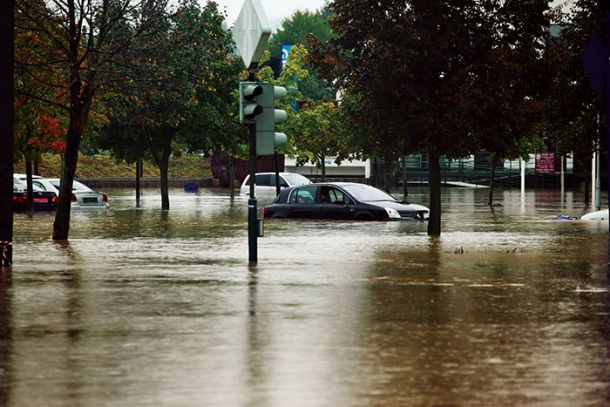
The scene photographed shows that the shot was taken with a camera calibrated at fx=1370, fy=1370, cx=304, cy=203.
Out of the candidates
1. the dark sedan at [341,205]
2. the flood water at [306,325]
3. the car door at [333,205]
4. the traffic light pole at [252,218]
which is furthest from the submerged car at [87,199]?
the traffic light pole at [252,218]

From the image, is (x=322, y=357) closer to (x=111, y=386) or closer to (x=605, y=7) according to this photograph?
(x=111, y=386)

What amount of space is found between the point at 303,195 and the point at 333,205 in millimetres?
1345

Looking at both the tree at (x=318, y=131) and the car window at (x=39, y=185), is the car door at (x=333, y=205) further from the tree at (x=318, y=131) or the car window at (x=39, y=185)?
the tree at (x=318, y=131)

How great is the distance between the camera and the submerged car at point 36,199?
51031 millimetres

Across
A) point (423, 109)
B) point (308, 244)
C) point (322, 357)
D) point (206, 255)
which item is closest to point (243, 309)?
point (322, 357)

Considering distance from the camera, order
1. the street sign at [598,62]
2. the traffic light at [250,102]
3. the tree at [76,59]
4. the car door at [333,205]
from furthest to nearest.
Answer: the car door at [333,205], the tree at [76,59], the traffic light at [250,102], the street sign at [598,62]

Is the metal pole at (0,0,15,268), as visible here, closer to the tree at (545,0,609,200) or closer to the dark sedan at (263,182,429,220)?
the tree at (545,0,609,200)

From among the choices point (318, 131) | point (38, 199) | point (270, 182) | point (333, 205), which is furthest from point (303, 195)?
point (318, 131)

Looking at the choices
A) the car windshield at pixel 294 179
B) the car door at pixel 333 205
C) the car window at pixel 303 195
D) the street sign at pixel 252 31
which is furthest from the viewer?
the car windshield at pixel 294 179

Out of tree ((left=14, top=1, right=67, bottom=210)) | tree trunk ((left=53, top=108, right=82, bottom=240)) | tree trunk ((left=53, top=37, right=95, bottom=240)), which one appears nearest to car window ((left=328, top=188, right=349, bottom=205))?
tree ((left=14, top=1, right=67, bottom=210))

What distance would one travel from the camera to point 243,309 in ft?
49.1

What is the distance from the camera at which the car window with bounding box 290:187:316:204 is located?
130 feet

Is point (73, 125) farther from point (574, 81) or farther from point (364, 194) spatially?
point (364, 194)

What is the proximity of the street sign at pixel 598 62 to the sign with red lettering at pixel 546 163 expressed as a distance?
66070 millimetres
